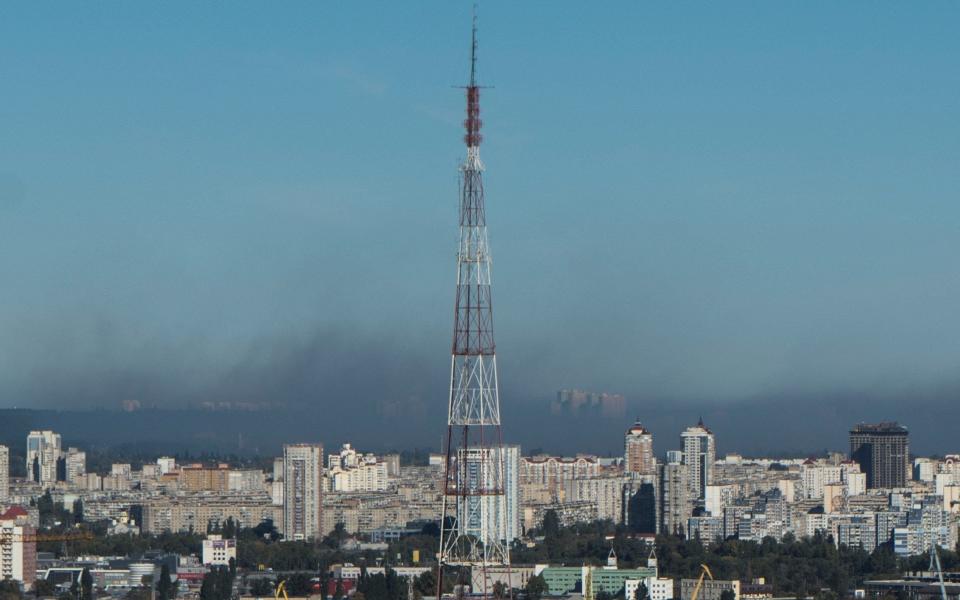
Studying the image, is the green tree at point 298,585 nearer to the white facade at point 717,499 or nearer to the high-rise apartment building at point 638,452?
the white facade at point 717,499

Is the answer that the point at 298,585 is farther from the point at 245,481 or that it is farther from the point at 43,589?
the point at 245,481

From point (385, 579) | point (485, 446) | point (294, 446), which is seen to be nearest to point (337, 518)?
point (294, 446)

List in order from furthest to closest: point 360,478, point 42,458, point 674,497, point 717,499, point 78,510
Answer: point 42,458, point 360,478, point 78,510, point 717,499, point 674,497

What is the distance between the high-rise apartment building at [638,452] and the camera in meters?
63.4

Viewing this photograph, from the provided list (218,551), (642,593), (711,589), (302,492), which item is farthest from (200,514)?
(711,589)

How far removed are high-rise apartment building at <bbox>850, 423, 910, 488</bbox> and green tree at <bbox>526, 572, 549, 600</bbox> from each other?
3587cm

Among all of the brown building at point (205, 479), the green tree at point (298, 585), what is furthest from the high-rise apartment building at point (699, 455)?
the green tree at point (298, 585)

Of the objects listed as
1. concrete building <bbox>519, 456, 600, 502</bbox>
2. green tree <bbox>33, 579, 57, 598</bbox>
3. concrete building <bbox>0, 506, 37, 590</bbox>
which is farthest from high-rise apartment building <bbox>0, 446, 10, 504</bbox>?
green tree <bbox>33, 579, 57, 598</bbox>

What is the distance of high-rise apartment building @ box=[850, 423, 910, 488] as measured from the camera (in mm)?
72375

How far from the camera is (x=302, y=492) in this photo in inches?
2167

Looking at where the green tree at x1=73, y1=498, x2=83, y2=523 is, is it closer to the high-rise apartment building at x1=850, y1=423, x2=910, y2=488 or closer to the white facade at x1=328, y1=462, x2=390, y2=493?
the white facade at x1=328, y1=462, x2=390, y2=493

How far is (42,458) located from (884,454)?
28577mm

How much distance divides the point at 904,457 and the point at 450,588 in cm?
4151

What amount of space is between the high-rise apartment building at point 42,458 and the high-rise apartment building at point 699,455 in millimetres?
22488
